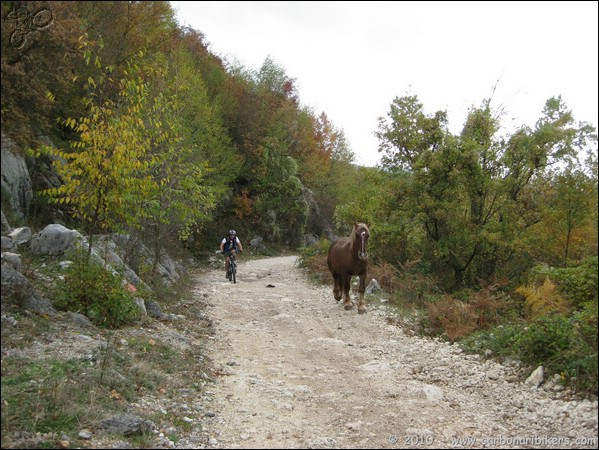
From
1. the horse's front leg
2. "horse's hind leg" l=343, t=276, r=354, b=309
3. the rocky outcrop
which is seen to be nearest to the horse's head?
the horse's front leg

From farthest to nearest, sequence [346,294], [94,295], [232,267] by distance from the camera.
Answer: [232,267] → [346,294] → [94,295]

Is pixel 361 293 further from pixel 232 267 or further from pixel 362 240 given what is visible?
pixel 232 267

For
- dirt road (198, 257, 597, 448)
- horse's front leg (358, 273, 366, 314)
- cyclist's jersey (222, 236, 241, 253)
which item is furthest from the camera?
cyclist's jersey (222, 236, 241, 253)

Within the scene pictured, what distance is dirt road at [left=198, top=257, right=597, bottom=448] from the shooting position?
15.1ft

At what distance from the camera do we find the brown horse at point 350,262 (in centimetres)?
1111

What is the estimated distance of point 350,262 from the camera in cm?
1175

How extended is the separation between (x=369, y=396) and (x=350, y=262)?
6.00 meters

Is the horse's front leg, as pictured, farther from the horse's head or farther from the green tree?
the green tree

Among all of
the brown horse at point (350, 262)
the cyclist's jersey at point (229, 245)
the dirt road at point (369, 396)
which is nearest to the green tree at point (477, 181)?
the brown horse at point (350, 262)

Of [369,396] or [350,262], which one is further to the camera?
[350,262]

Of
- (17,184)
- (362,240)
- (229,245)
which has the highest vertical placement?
(17,184)

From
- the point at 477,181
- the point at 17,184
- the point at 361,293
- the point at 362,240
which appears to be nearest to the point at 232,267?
the point at 361,293

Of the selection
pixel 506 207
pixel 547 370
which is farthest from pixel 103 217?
pixel 506 207

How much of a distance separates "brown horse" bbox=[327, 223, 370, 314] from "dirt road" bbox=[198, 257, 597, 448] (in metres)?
1.59
